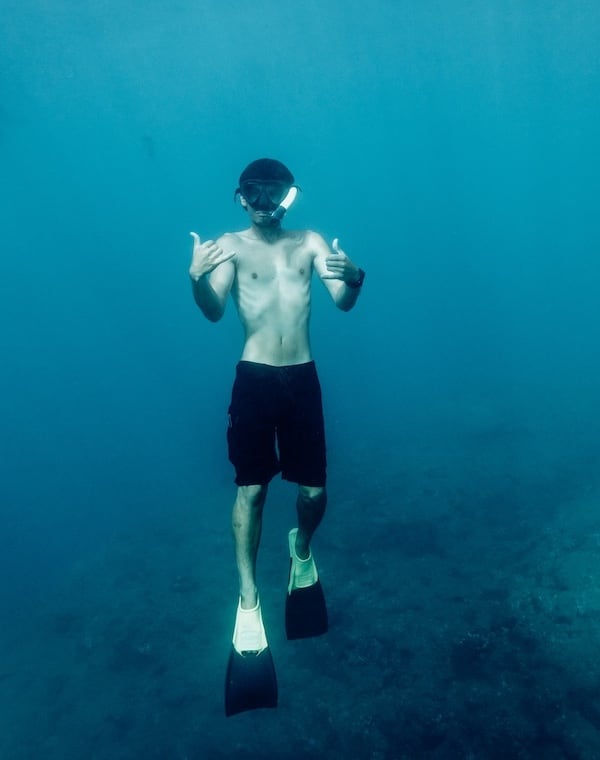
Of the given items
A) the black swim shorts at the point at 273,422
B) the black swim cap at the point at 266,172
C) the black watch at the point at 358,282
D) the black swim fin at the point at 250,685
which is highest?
the black swim cap at the point at 266,172

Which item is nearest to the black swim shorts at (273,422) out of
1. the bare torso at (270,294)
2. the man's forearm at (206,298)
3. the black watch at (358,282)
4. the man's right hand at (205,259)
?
the bare torso at (270,294)

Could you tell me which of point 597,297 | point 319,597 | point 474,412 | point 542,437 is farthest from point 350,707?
point 597,297

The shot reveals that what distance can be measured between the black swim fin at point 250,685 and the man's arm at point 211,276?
7.28ft

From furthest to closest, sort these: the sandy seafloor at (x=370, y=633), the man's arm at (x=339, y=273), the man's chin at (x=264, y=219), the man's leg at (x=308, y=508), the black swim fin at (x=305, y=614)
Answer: the sandy seafloor at (x=370, y=633)
the black swim fin at (x=305, y=614)
the man's leg at (x=308, y=508)
the man's chin at (x=264, y=219)
the man's arm at (x=339, y=273)

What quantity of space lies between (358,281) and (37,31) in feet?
88.1

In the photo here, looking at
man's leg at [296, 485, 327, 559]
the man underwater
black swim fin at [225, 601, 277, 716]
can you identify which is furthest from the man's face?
black swim fin at [225, 601, 277, 716]

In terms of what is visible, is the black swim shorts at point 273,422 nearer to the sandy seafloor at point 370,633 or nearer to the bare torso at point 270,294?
the bare torso at point 270,294

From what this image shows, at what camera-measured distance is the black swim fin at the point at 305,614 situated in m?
3.61

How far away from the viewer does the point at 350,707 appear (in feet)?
16.0

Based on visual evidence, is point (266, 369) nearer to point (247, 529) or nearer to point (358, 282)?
point (358, 282)

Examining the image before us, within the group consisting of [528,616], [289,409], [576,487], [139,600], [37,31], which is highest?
[37,31]

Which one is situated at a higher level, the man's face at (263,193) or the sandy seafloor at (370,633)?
the man's face at (263,193)

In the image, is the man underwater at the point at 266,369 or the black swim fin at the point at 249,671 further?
the man underwater at the point at 266,369

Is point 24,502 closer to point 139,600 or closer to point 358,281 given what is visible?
point 139,600
